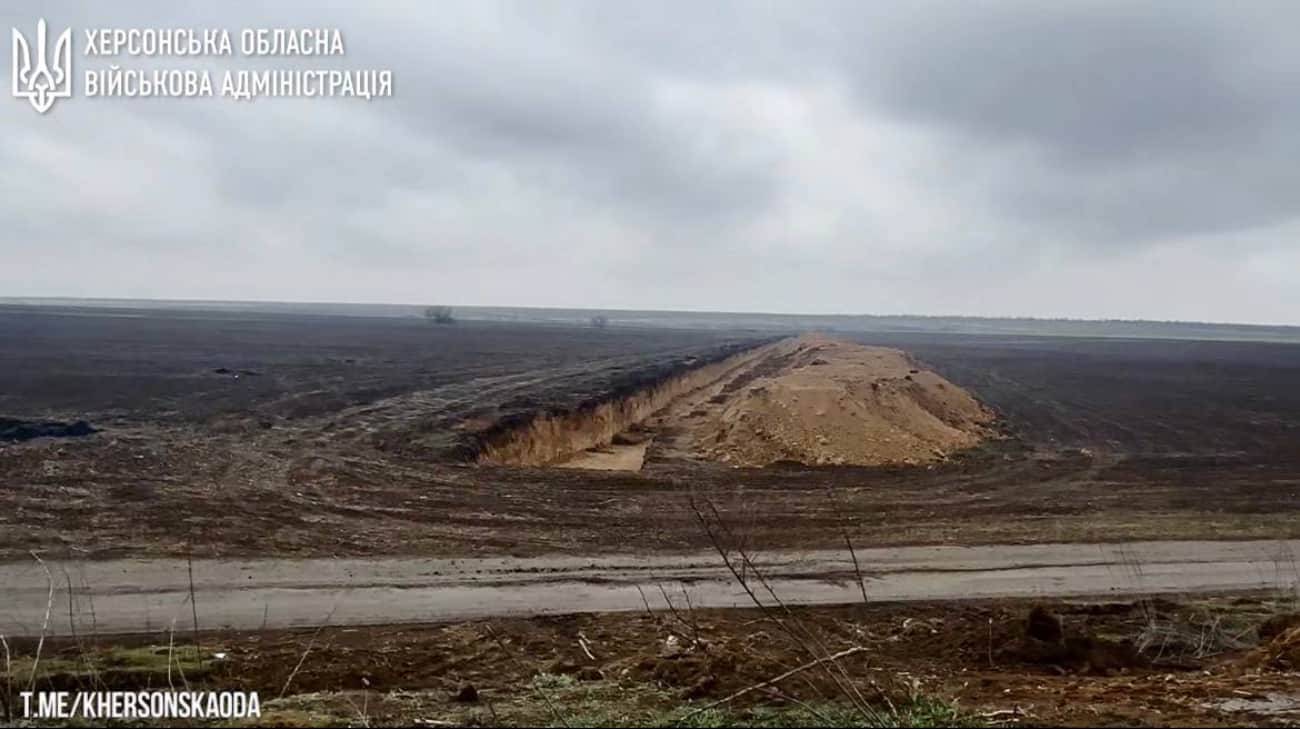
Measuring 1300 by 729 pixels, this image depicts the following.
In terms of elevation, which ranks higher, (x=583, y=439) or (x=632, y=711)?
(x=632, y=711)

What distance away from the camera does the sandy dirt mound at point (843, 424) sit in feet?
87.8

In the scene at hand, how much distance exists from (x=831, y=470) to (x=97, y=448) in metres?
17.6

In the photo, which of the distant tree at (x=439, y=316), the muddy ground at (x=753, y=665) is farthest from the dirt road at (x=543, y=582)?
the distant tree at (x=439, y=316)

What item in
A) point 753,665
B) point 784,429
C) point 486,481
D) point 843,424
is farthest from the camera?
point 843,424

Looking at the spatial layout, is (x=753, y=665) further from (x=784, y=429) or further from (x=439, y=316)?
(x=439, y=316)

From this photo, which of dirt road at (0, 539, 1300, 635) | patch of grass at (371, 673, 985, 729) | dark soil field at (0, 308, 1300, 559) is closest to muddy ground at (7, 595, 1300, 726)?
patch of grass at (371, 673, 985, 729)

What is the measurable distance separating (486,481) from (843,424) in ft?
38.8

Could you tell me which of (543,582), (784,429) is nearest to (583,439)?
(784,429)

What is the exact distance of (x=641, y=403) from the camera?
1567 inches

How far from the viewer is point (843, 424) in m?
28.4

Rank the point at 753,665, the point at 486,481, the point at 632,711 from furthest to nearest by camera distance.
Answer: the point at 486,481 < the point at 753,665 < the point at 632,711

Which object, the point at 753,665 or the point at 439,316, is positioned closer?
the point at 753,665

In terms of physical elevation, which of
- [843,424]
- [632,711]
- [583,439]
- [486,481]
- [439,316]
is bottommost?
[583,439]

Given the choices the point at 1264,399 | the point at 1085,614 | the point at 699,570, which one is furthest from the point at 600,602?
the point at 1264,399
